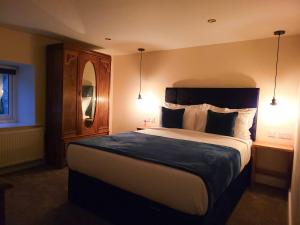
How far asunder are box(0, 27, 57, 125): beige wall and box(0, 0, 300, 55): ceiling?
26 cm

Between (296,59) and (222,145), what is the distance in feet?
Answer: 5.69

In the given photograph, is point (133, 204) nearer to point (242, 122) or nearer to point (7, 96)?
point (242, 122)

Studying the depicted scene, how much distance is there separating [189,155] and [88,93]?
8.70ft

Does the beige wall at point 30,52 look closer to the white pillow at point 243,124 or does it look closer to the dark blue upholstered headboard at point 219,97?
the dark blue upholstered headboard at point 219,97

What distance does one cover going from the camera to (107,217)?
2121mm

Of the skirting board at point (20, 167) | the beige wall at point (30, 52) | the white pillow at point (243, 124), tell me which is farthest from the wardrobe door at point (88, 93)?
the white pillow at point (243, 124)

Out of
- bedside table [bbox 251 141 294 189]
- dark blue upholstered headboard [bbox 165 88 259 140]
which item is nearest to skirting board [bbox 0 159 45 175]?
dark blue upholstered headboard [bbox 165 88 259 140]

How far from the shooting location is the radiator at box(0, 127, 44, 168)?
315 centimetres

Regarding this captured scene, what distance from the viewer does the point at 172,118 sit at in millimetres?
3578

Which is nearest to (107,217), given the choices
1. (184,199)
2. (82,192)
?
(82,192)

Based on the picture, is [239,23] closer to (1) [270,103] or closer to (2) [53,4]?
(1) [270,103]

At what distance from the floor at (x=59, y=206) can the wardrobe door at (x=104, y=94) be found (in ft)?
4.62

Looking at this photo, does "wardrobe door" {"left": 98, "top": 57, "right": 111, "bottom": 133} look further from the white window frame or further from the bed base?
the bed base

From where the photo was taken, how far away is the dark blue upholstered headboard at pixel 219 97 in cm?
326
